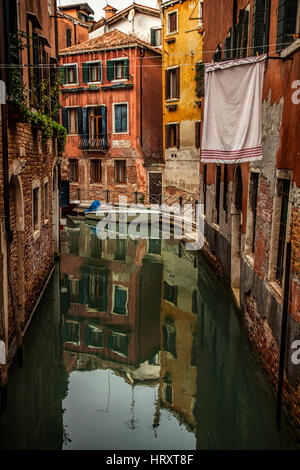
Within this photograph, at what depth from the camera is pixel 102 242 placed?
16531 mm

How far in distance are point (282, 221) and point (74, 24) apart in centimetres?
2725

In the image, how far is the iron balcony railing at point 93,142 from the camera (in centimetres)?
2503

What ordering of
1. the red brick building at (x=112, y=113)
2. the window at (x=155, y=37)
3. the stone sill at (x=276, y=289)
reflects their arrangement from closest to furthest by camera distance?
the stone sill at (x=276, y=289) < the red brick building at (x=112, y=113) < the window at (x=155, y=37)

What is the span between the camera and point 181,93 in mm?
22719

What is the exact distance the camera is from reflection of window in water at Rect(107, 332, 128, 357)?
7.82m

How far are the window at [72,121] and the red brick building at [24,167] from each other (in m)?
14.0

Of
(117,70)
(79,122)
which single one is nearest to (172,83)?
(117,70)

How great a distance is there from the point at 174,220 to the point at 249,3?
35.9 feet

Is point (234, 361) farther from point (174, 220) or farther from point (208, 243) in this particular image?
point (174, 220)

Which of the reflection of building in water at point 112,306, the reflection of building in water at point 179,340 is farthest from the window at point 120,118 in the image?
the reflection of building in water at point 179,340

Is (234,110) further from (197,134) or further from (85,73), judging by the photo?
(85,73)

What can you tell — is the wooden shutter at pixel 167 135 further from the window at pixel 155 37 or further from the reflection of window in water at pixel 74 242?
the reflection of window in water at pixel 74 242

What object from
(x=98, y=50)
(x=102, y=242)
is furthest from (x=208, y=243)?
(x=98, y=50)

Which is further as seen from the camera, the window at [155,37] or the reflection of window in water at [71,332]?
the window at [155,37]
